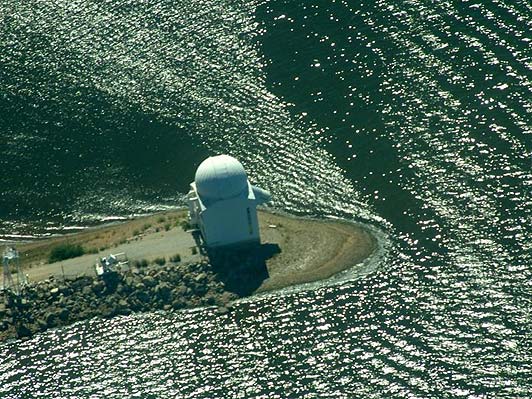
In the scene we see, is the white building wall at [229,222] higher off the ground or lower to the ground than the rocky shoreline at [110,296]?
higher

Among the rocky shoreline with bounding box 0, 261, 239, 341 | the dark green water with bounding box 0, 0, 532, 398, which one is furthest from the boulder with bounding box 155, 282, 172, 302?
the dark green water with bounding box 0, 0, 532, 398

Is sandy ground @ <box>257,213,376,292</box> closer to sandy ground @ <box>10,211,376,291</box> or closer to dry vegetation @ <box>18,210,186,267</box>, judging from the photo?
sandy ground @ <box>10,211,376,291</box>

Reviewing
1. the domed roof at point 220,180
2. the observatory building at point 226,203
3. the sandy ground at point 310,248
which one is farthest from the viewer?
the observatory building at point 226,203

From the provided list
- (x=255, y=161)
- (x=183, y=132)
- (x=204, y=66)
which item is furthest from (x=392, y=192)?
(x=204, y=66)

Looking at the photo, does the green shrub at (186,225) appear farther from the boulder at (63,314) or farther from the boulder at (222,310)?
the boulder at (63,314)

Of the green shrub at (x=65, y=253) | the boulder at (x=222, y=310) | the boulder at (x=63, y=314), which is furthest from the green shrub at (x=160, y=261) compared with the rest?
the boulder at (x=63, y=314)

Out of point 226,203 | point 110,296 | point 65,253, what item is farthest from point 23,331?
point 226,203

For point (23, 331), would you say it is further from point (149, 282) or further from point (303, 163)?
point (303, 163)
